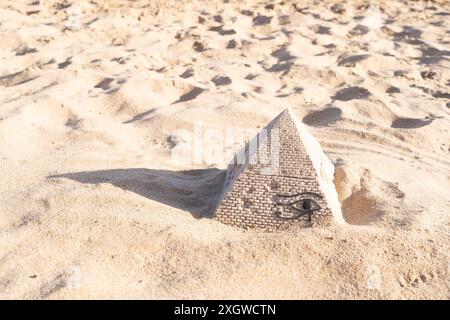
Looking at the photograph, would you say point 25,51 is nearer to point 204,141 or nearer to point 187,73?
point 187,73

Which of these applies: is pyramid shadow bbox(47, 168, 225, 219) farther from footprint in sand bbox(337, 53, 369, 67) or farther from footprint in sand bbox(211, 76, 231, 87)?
footprint in sand bbox(337, 53, 369, 67)

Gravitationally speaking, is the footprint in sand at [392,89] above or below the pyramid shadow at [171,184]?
below

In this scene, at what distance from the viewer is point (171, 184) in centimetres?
572

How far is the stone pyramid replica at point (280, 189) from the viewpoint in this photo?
4.71 metres

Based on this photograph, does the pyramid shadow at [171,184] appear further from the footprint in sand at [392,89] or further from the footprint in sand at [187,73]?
the footprint in sand at [392,89]

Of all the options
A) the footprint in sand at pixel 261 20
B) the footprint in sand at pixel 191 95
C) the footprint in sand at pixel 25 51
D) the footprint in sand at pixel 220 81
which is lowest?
the footprint in sand at pixel 261 20

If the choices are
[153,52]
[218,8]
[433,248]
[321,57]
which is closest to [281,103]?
[321,57]

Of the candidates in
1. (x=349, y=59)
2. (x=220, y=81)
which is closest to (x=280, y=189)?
(x=220, y=81)

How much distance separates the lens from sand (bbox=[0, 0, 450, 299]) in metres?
4.30

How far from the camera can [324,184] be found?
16.0 ft

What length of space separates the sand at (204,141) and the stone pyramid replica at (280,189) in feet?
0.44

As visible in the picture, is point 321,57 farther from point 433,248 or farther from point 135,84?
point 433,248

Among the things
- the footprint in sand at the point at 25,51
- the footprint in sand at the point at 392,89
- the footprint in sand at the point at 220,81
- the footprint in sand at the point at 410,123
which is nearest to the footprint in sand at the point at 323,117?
the footprint in sand at the point at 410,123

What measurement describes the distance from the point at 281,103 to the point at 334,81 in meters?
1.60
